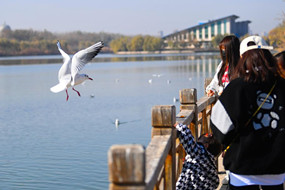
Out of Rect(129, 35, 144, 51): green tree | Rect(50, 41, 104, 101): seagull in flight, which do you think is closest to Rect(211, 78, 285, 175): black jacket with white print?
Rect(50, 41, 104, 101): seagull in flight

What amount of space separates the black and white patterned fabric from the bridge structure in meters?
0.08

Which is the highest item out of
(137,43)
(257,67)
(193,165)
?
(137,43)

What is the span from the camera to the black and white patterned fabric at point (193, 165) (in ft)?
11.5

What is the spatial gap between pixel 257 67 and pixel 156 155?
2.53 feet

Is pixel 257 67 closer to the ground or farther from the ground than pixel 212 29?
closer to the ground

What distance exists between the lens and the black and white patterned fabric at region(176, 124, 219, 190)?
138 inches

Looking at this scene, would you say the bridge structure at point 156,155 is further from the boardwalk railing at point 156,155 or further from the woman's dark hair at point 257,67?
the woman's dark hair at point 257,67

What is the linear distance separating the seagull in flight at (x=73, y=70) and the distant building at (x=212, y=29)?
132m

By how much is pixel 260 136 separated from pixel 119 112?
57.5 ft

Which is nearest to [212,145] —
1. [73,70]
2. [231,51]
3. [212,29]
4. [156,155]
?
[231,51]

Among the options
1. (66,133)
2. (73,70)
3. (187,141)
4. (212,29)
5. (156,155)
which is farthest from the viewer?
(212,29)

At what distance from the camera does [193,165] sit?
11.6ft

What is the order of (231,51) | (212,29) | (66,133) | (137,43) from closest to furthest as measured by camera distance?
(231,51) < (66,133) < (212,29) < (137,43)

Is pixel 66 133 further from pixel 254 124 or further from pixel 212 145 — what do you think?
pixel 254 124
